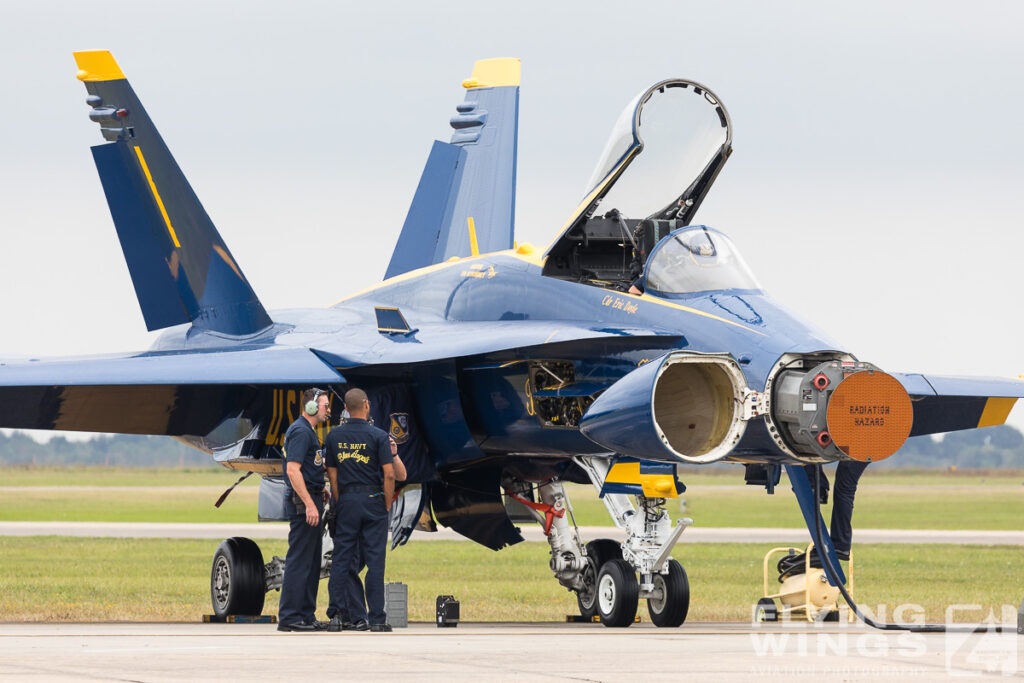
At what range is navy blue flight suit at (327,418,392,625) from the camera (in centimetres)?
1153

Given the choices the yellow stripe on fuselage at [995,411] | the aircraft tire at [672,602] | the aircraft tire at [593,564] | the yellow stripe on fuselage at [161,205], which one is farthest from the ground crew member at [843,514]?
the yellow stripe on fuselage at [161,205]

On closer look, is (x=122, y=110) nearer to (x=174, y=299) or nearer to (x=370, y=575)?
(x=174, y=299)

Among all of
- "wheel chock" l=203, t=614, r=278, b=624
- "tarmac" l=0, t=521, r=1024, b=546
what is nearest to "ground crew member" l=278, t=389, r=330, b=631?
"wheel chock" l=203, t=614, r=278, b=624

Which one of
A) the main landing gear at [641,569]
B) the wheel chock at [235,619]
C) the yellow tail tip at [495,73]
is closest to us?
the main landing gear at [641,569]

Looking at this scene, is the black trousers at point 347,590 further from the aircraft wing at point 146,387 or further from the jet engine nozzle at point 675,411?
the jet engine nozzle at point 675,411

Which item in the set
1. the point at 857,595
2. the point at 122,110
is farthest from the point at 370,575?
the point at 857,595

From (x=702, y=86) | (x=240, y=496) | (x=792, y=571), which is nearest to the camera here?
(x=702, y=86)

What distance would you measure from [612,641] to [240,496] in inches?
1858

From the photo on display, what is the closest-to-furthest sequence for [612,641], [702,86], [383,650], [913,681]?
1. [913,681]
2. [383,650]
3. [612,641]
4. [702,86]

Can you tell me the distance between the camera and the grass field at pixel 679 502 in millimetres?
43969

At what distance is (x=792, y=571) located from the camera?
1459 cm


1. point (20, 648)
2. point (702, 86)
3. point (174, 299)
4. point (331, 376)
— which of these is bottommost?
point (20, 648)

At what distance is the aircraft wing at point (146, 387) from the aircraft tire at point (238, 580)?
3.78 ft

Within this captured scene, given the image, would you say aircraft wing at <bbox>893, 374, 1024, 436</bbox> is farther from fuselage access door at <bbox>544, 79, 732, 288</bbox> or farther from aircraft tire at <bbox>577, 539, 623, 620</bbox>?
aircraft tire at <bbox>577, 539, 623, 620</bbox>
